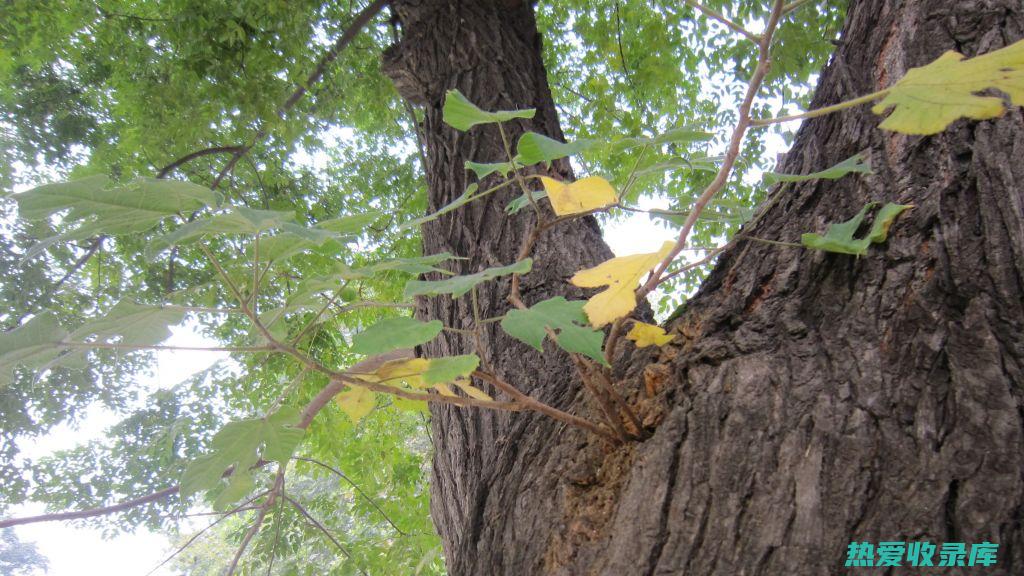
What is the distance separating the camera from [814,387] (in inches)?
25.3

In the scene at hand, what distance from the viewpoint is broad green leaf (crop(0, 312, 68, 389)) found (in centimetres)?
56

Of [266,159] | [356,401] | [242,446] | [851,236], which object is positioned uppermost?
[266,159]

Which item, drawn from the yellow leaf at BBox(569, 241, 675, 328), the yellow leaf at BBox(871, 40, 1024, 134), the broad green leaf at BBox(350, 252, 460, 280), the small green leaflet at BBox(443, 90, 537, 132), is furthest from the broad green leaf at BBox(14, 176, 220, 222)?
the yellow leaf at BBox(871, 40, 1024, 134)

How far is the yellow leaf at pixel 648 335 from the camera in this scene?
2.38ft

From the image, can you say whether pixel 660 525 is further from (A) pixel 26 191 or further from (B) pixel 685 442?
(A) pixel 26 191

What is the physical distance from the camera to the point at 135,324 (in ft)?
1.87

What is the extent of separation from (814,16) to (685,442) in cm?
245

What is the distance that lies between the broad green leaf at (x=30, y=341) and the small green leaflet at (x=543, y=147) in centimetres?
47

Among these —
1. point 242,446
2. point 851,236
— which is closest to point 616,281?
point 851,236

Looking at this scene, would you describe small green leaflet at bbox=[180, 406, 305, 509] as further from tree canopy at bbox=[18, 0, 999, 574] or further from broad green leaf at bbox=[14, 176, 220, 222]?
tree canopy at bbox=[18, 0, 999, 574]

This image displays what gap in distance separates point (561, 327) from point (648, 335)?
0.25 meters

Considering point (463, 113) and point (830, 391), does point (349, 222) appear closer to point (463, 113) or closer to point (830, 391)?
point (463, 113)

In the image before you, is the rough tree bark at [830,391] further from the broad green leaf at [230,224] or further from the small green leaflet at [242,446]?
the broad green leaf at [230,224]

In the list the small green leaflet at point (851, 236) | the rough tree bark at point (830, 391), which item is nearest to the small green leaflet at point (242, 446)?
the rough tree bark at point (830, 391)
